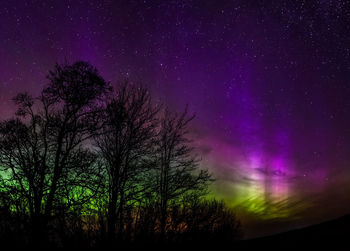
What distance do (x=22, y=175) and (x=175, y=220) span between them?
34.0ft

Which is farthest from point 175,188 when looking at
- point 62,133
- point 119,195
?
point 62,133

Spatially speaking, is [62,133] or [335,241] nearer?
→ [335,241]

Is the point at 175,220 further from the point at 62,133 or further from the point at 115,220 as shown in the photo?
the point at 62,133

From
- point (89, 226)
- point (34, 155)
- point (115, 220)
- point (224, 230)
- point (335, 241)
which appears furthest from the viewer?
point (224, 230)

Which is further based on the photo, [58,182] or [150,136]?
[150,136]

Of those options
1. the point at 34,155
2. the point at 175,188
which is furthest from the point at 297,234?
the point at 175,188

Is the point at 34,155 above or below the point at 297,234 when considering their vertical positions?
above

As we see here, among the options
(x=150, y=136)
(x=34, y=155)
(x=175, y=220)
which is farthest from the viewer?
(x=175, y=220)

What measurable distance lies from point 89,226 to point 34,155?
518 centimetres

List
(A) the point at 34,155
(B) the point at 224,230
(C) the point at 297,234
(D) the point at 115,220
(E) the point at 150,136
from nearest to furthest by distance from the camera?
(C) the point at 297,234, (D) the point at 115,220, (A) the point at 34,155, (E) the point at 150,136, (B) the point at 224,230

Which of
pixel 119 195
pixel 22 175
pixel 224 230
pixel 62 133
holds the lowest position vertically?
pixel 224 230

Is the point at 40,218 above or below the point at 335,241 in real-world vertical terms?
below

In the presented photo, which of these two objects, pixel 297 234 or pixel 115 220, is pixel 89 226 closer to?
pixel 115 220

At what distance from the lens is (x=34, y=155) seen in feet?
42.2
